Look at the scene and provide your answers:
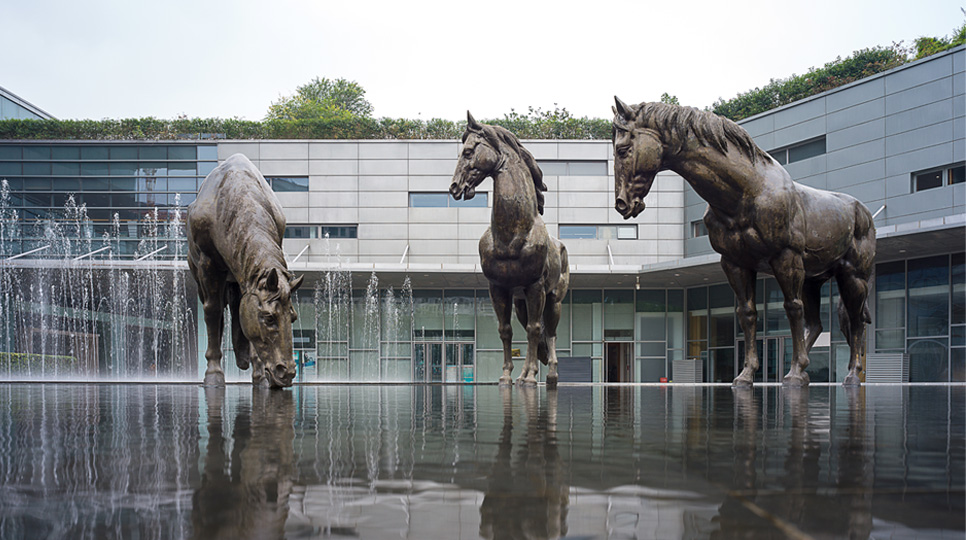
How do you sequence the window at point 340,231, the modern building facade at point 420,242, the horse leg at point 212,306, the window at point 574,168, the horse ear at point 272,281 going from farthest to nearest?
the window at point 574,168 → the window at point 340,231 → the modern building facade at point 420,242 → the horse leg at point 212,306 → the horse ear at point 272,281

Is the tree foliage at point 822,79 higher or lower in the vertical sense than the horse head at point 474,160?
higher

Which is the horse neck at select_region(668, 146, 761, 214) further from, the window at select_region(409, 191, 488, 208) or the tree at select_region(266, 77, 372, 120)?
the tree at select_region(266, 77, 372, 120)

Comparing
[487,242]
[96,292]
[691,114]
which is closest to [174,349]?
[96,292]

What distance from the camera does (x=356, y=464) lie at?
1.60m

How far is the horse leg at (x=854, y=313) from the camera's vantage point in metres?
7.97

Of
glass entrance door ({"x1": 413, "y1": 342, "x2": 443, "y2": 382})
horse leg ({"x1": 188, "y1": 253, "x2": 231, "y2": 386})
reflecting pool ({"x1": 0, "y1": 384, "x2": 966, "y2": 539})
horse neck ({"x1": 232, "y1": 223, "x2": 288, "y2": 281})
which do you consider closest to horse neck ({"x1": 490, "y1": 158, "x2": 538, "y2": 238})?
horse neck ({"x1": 232, "y1": 223, "x2": 288, "y2": 281})

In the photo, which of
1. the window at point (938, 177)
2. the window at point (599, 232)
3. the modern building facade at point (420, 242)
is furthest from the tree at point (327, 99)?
the window at point (938, 177)

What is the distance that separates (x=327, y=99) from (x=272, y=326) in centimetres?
6083

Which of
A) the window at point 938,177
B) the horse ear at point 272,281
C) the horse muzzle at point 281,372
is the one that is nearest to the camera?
the horse muzzle at point 281,372

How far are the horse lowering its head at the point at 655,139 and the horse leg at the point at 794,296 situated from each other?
94 centimetres

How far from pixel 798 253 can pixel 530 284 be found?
268cm

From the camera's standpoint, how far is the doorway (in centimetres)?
3500

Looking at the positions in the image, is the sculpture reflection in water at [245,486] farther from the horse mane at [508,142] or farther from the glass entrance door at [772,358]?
the glass entrance door at [772,358]

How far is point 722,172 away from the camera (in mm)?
6473
